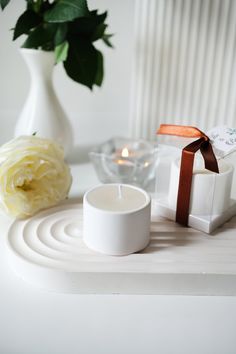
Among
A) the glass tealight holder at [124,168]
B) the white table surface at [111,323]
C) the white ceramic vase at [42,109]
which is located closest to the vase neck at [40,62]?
the white ceramic vase at [42,109]

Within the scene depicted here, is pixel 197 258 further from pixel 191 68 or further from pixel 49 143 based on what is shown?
pixel 191 68

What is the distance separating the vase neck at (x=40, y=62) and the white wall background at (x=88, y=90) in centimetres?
25

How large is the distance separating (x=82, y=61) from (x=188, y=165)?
0.37m

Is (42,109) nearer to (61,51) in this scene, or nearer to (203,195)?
(61,51)

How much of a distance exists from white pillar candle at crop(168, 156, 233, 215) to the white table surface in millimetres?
154

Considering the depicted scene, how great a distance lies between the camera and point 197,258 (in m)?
0.64

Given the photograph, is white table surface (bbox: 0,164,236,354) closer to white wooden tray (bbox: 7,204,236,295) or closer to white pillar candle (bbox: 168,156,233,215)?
white wooden tray (bbox: 7,204,236,295)

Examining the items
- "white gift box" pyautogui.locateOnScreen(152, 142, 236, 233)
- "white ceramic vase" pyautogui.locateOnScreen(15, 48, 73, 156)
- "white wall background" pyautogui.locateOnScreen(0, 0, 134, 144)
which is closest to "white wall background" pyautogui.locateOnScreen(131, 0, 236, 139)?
"white wall background" pyautogui.locateOnScreen(0, 0, 134, 144)

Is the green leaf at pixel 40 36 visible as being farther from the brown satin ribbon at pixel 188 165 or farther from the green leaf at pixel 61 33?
the brown satin ribbon at pixel 188 165

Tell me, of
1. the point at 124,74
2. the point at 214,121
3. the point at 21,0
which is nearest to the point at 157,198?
the point at 214,121

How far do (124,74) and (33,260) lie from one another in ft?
2.44

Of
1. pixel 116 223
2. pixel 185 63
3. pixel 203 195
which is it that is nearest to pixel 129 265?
pixel 116 223

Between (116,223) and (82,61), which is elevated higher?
(82,61)

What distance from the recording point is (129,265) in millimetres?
616
